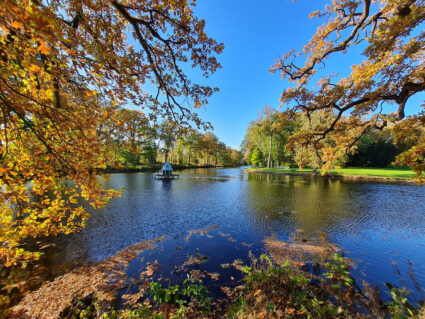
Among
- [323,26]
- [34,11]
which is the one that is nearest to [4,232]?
[34,11]

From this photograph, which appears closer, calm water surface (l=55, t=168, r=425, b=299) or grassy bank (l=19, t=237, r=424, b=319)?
grassy bank (l=19, t=237, r=424, b=319)

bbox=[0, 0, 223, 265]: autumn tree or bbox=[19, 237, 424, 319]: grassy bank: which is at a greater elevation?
bbox=[0, 0, 223, 265]: autumn tree

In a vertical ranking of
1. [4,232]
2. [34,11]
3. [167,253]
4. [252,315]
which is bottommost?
[167,253]

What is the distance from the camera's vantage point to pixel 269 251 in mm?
6098

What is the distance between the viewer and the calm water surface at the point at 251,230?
5501 mm

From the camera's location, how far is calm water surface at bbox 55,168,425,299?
550 centimetres

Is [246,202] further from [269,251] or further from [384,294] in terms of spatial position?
[384,294]

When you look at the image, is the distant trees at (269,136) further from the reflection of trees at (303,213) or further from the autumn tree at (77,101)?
the autumn tree at (77,101)

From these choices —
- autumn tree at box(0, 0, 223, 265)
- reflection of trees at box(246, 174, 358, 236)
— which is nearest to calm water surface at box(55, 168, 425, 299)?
reflection of trees at box(246, 174, 358, 236)

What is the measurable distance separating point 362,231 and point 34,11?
1218 centimetres

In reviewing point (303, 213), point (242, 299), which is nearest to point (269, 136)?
point (303, 213)

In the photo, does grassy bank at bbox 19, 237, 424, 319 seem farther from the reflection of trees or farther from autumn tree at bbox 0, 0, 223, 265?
the reflection of trees

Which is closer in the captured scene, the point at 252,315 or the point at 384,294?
the point at 252,315

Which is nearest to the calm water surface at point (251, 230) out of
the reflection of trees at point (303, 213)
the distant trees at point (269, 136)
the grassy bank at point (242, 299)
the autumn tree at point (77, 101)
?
the reflection of trees at point (303, 213)
